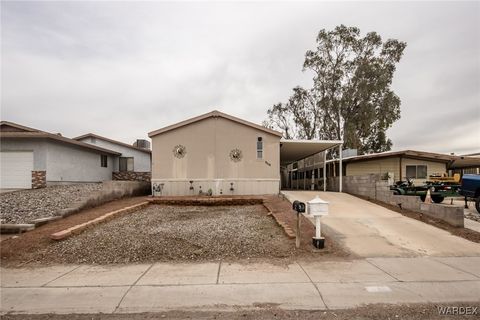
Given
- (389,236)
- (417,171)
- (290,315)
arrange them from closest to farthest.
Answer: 1. (290,315)
2. (389,236)
3. (417,171)

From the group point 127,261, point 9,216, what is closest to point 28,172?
point 9,216

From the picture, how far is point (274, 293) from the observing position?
4551mm

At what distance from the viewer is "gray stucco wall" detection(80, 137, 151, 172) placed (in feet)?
73.5

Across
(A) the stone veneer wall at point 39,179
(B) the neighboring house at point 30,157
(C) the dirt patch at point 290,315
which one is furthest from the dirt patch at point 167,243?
(B) the neighboring house at point 30,157

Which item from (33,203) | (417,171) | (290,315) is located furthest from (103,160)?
(417,171)

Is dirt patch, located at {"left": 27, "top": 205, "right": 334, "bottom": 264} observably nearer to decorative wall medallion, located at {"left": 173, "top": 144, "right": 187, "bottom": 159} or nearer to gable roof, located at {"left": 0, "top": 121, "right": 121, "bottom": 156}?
decorative wall medallion, located at {"left": 173, "top": 144, "right": 187, "bottom": 159}

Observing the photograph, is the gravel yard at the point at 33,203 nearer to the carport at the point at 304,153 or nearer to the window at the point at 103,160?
the window at the point at 103,160

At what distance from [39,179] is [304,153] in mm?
16079

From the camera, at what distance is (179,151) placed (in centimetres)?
1503

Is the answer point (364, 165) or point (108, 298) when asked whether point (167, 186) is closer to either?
point (108, 298)

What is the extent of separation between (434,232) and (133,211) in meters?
9.64

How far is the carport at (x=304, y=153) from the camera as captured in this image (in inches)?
655

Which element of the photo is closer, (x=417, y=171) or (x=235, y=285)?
(x=235, y=285)

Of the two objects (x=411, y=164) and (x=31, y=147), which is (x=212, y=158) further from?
(x=411, y=164)
